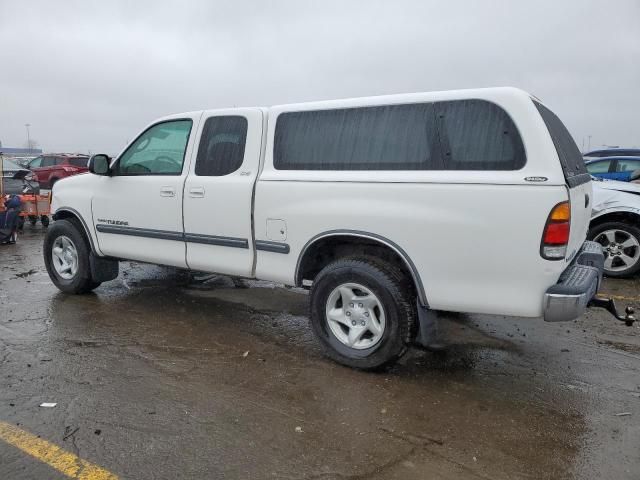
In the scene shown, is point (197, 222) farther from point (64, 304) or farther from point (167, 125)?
point (64, 304)

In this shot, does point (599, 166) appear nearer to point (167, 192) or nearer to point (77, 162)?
point (167, 192)

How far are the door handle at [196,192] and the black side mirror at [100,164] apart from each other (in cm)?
122

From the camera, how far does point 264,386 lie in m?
3.69

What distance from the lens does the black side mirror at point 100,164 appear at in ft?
17.4

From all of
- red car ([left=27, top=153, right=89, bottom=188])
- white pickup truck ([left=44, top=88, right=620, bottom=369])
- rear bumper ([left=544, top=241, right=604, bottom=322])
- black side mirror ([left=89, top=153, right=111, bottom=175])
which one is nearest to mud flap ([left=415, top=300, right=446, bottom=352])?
white pickup truck ([left=44, top=88, right=620, bottom=369])

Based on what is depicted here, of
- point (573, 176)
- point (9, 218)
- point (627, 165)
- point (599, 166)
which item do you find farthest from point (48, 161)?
point (573, 176)

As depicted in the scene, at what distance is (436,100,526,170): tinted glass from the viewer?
3281 mm

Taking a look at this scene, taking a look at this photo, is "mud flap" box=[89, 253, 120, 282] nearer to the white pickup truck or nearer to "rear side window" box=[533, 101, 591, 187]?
the white pickup truck

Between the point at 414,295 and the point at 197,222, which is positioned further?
the point at 197,222

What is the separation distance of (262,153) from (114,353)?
6.67ft

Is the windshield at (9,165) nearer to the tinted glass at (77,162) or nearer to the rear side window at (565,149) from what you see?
the tinted glass at (77,162)

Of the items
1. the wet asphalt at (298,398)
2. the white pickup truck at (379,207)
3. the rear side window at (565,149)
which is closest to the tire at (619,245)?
the wet asphalt at (298,398)

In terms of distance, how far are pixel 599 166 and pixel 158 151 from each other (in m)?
9.02

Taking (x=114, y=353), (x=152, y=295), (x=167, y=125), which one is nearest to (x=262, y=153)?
(x=167, y=125)
